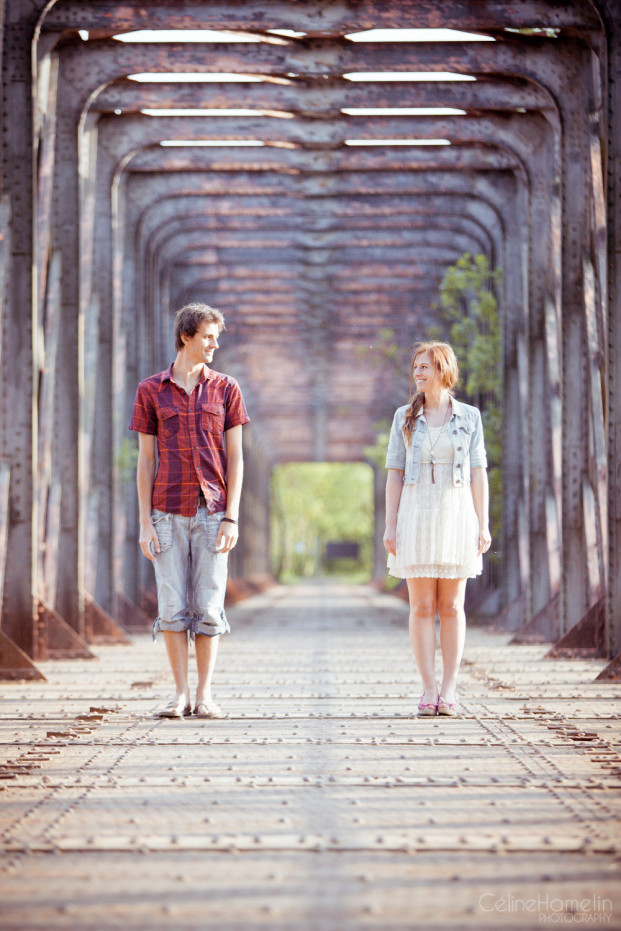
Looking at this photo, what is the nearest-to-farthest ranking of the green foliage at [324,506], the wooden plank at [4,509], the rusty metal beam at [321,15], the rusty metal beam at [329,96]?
the wooden plank at [4,509] → the rusty metal beam at [321,15] → the rusty metal beam at [329,96] → the green foliage at [324,506]

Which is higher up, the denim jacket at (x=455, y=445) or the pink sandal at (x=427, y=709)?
the denim jacket at (x=455, y=445)

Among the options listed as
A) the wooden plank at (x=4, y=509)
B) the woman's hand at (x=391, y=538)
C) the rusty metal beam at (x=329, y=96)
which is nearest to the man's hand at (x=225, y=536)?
the woman's hand at (x=391, y=538)

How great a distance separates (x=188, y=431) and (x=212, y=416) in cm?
13

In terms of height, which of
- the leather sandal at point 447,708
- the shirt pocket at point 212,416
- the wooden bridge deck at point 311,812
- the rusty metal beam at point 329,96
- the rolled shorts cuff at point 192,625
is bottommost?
the wooden bridge deck at point 311,812

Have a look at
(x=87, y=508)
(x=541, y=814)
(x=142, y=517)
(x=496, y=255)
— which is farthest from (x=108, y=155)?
(x=541, y=814)

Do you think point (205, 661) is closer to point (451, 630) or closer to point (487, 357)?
point (451, 630)

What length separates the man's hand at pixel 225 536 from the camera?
6008 millimetres

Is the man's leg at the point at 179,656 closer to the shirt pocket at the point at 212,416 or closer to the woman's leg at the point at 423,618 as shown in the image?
the shirt pocket at the point at 212,416

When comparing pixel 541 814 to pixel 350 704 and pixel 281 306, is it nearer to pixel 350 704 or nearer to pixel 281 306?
pixel 350 704

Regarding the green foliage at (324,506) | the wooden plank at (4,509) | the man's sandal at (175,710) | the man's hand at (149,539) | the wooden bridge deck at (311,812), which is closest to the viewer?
the wooden bridge deck at (311,812)

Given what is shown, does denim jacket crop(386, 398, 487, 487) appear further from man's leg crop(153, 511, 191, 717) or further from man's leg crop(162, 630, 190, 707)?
man's leg crop(162, 630, 190, 707)

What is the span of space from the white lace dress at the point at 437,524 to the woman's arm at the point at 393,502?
0.04 m

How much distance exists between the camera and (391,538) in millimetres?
6125

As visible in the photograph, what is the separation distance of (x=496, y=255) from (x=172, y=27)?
738 cm
